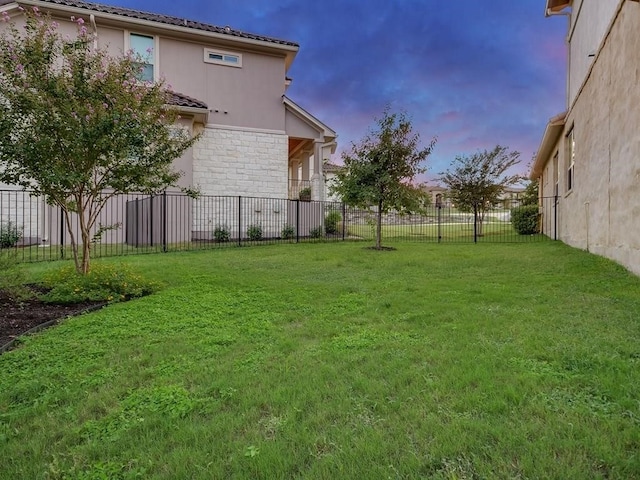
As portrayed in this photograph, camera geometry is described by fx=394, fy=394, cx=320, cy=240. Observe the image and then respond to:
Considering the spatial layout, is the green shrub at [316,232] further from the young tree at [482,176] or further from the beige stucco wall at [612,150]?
the young tree at [482,176]

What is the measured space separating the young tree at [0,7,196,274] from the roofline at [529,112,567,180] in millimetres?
12507

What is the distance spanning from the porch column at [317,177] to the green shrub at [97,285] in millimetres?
10564

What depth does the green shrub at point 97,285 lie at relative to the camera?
5180 millimetres

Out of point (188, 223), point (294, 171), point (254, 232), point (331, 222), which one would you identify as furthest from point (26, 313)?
point (294, 171)

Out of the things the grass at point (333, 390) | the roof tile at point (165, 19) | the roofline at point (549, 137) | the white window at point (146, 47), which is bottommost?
the grass at point (333, 390)

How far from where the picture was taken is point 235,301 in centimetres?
508

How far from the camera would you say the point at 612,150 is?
7.41m

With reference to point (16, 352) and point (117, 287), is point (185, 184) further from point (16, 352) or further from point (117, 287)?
point (16, 352)

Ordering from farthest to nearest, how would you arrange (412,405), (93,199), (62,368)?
(93,199)
(62,368)
(412,405)

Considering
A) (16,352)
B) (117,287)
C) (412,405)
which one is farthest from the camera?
(117,287)

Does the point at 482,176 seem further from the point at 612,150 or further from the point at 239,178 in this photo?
the point at 612,150

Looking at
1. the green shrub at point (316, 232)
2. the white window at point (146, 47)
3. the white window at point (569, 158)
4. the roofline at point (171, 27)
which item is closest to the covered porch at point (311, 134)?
the green shrub at point (316, 232)

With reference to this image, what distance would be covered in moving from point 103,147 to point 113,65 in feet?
4.38

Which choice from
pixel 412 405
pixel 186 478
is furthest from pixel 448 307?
pixel 186 478
